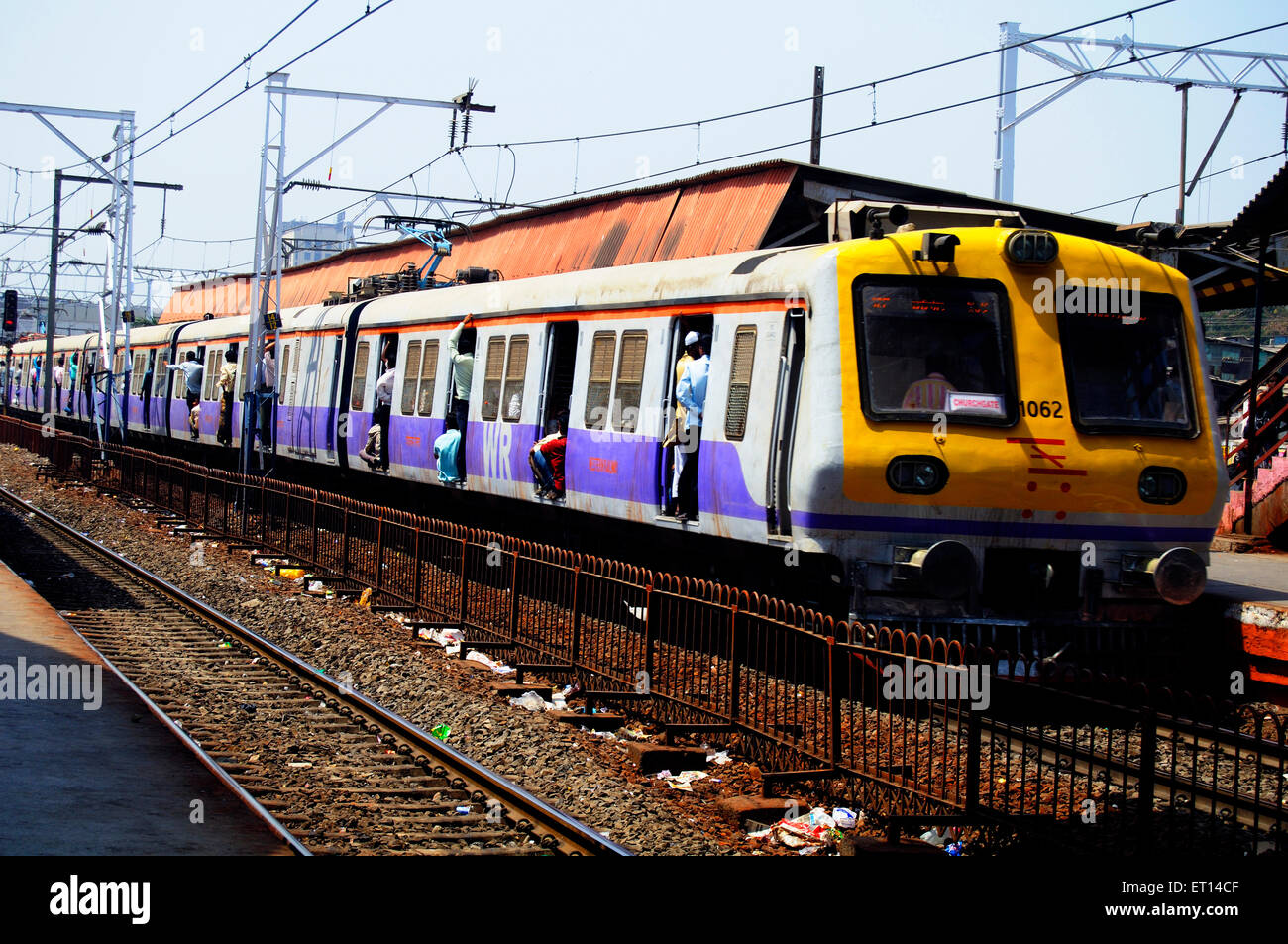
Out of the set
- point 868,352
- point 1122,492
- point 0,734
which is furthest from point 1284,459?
point 0,734

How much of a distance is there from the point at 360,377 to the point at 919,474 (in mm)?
12453

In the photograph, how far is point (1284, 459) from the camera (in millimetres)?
17141

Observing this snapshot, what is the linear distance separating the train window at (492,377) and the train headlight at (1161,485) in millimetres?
7785

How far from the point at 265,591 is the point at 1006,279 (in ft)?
31.1

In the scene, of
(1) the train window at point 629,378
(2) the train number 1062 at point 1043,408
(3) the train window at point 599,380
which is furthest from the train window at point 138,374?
(2) the train number 1062 at point 1043,408

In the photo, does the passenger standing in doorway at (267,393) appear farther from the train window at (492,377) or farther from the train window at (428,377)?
the train window at (492,377)

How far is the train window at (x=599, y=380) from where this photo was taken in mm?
13703

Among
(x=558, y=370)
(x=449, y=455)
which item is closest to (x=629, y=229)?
(x=449, y=455)

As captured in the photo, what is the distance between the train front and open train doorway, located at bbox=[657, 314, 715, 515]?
7.51 feet

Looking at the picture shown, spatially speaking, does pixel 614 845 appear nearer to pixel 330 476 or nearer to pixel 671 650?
pixel 671 650

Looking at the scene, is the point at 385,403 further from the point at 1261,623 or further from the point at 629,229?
the point at 1261,623

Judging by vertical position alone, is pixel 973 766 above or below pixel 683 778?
above

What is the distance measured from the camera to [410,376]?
62.1 ft

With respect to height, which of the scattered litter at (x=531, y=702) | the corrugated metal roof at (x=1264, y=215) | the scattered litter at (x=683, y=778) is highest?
the corrugated metal roof at (x=1264, y=215)
